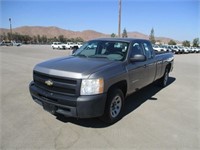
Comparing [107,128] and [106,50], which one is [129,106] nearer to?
[107,128]

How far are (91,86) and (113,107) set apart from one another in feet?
3.28

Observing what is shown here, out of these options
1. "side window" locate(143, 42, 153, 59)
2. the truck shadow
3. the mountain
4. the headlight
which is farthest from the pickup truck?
the mountain

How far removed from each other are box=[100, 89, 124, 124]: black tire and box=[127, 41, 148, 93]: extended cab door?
497 mm

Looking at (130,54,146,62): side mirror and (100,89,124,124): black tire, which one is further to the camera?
(130,54,146,62): side mirror

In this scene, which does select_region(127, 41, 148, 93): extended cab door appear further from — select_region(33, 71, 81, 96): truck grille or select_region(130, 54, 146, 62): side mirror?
select_region(33, 71, 81, 96): truck grille

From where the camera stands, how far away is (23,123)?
3.82 metres

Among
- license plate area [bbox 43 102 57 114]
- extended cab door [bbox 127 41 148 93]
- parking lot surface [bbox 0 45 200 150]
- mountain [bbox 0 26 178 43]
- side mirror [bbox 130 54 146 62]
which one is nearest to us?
parking lot surface [bbox 0 45 200 150]

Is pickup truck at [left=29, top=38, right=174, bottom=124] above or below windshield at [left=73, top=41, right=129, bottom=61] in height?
below

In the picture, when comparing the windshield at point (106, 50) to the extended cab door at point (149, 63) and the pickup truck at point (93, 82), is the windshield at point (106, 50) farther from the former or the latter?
the extended cab door at point (149, 63)

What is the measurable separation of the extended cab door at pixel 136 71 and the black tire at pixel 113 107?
497 mm

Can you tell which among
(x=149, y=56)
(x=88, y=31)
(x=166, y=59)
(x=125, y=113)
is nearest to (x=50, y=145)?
(x=125, y=113)

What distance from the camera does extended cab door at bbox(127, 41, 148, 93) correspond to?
4.34m

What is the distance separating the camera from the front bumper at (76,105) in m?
3.23

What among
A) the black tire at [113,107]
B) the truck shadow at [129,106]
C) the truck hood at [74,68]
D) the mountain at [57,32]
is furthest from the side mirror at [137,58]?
the mountain at [57,32]
